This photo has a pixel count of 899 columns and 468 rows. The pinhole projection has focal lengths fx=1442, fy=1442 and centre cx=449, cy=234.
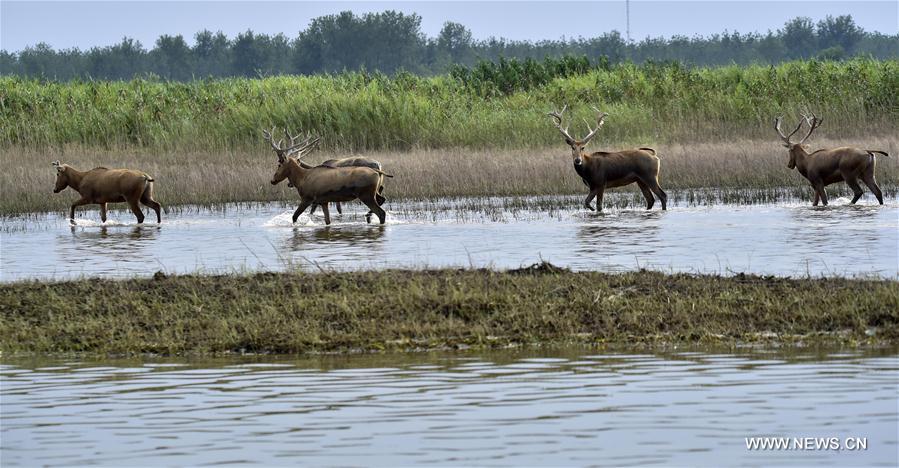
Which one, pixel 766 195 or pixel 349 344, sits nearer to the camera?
pixel 349 344

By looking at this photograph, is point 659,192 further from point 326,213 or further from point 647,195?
point 326,213

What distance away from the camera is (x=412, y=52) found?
112 meters

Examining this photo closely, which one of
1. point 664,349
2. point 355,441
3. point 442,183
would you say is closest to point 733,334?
point 664,349

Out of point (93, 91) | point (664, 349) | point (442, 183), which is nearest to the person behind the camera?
point (664, 349)

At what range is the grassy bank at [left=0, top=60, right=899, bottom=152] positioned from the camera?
3195cm

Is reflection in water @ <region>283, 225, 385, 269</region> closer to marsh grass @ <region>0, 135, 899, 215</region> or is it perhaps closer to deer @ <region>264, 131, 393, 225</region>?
deer @ <region>264, 131, 393, 225</region>

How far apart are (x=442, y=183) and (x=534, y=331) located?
15908 mm

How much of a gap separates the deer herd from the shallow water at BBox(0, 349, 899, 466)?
1044 cm

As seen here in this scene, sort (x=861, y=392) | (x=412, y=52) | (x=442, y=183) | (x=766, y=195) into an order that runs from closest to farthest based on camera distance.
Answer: (x=861, y=392) < (x=766, y=195) < (x=442, y=183) < (x=412, y=52)

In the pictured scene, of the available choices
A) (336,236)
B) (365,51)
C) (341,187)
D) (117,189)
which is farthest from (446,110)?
(365,51)

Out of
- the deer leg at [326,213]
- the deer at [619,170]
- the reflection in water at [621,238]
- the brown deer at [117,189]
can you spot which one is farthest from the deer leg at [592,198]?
the brown deer at [117,189]

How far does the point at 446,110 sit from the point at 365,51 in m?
73.7

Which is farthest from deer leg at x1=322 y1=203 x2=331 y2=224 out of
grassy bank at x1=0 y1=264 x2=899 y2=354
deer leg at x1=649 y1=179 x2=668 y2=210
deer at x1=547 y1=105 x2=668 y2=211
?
grassy bank at x1=0 y1=264 x2=899 y2=354

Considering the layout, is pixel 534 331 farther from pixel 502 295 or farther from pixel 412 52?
pixel 412 52
